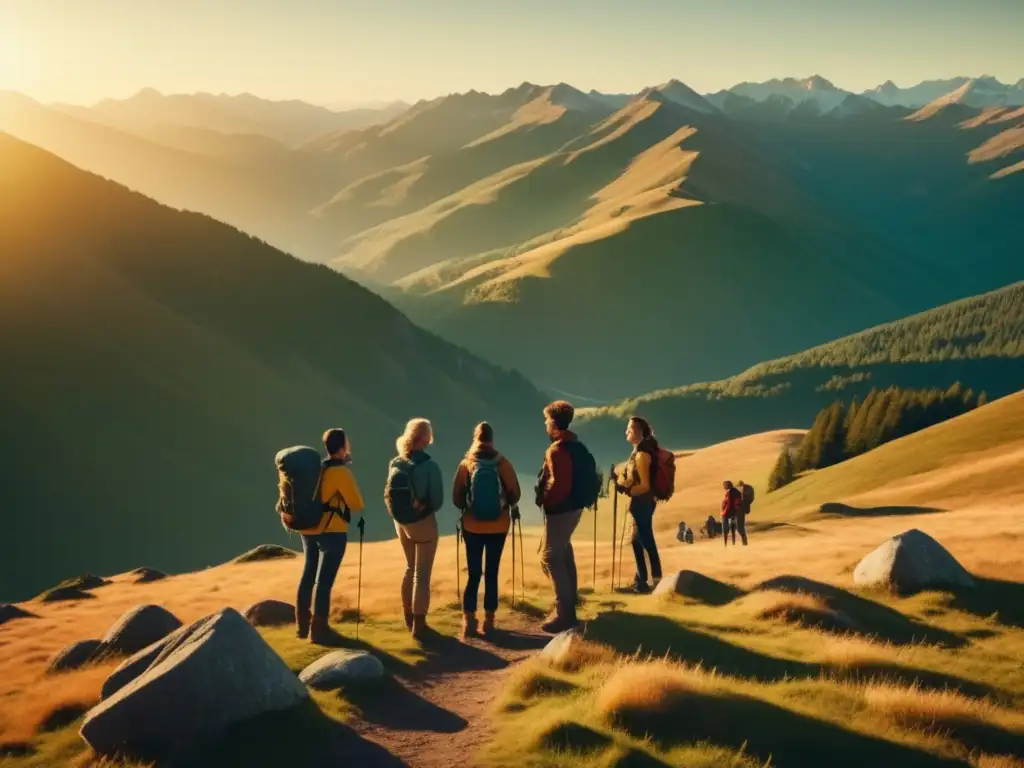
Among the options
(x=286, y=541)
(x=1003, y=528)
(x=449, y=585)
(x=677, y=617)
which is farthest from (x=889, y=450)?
(x=286, y=541)

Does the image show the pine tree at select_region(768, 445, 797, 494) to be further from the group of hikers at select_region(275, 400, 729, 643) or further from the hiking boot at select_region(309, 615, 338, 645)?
the hiking boot at select_region(309, 615, 338, 645)

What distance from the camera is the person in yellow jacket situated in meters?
15.2

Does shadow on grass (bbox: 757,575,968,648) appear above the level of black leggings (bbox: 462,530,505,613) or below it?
below

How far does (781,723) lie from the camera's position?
1065 cm

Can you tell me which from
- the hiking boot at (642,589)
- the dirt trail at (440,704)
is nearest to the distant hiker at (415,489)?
the dirt trail at (440,704)

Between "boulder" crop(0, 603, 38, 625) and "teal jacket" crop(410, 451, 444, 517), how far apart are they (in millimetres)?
34532

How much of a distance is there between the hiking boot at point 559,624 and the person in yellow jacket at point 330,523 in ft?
14.4

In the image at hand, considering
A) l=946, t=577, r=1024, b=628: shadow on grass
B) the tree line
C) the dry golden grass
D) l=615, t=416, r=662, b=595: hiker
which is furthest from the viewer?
the tree line

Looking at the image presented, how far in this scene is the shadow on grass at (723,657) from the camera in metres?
12.7

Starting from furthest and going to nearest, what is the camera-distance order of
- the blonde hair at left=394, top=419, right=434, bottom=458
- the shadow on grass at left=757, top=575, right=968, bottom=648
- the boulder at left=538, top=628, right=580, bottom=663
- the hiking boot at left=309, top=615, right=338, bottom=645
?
the hiking boot at left=309, top=615, right=338, bottom=645
the shadow on grass at left=757, top=575, right=968, bottom=648
the blonde hair at left=394, top=419, right=434, bottom=458
the boulder at left=538, top=628, right=580, bottom=663

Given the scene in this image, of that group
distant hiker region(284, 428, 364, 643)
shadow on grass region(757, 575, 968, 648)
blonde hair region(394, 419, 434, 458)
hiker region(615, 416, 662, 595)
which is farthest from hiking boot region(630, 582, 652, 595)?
blonde hair region(394, 419, 434, 458)

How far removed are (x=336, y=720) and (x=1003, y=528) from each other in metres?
31.7

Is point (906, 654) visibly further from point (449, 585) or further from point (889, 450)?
point (889, 450)

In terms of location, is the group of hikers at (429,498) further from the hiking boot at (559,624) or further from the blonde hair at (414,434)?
the hiking boot at (559,624)
